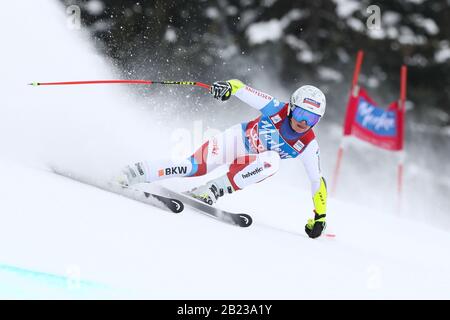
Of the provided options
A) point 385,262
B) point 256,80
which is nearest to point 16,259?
point 385,262

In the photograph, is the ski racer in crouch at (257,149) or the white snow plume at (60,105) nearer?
the ski racer in crouch at (257,149)

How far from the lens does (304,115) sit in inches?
164

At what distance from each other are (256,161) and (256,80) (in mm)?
8940

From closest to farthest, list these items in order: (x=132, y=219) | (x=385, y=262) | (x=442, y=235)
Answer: (x=132, y=219)
(x=385, y=262)
(x=442, y=235)

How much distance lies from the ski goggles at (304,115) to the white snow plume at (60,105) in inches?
49.9

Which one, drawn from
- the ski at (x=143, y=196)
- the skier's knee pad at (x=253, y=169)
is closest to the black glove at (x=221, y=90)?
the skier's knee pad at (x=253, y=169)

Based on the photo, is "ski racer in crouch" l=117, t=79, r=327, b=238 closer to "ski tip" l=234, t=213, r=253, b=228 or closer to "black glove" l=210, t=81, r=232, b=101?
"black glove" l=210, t=81, r=232, b=101

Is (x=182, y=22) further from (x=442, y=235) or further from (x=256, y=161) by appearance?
(x=256, y=161)

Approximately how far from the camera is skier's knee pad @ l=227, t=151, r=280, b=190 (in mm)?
4496

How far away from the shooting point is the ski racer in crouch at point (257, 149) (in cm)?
418

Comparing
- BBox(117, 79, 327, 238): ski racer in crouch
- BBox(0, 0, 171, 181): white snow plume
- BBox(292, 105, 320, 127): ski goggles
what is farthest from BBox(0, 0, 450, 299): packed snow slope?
BBox(292, 105, 320, 127): ski goggles

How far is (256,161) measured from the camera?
14.8ft

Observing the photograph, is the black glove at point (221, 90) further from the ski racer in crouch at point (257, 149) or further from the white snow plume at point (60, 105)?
the white snow plume at point (60, 105)

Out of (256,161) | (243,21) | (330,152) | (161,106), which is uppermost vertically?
(243,21)
